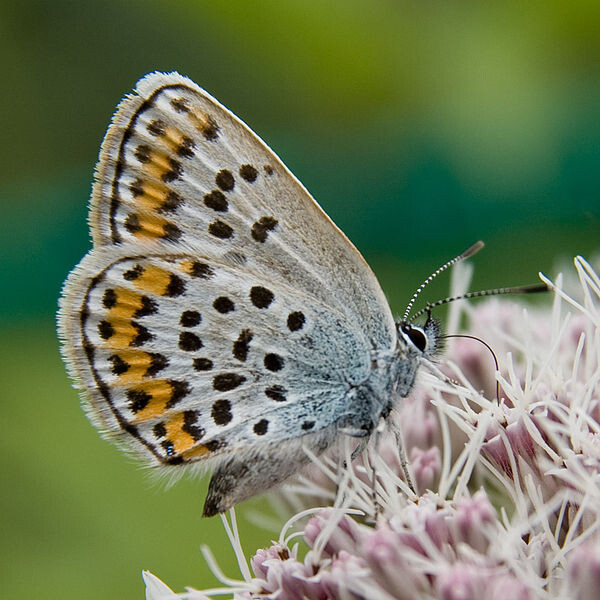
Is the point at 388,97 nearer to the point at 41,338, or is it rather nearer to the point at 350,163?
the point at 350,163

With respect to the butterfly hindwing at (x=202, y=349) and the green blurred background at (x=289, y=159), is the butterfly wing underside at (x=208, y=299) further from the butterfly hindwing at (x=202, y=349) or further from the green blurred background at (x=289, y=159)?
the green blurred background at (x=289, y=159)

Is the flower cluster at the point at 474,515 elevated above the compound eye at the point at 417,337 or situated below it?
below

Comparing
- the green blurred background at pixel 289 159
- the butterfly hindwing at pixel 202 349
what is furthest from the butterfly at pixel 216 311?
the green blurred background at pixel 289 159

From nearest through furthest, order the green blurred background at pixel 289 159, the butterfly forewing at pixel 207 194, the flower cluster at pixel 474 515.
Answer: the flower cluster at pixel 474 515
the butterfly forewing at pixel 207 194
the green blurred background at pixel 289 159

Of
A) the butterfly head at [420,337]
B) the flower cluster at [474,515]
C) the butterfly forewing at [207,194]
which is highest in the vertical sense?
the butterfly forewing at [207,194]

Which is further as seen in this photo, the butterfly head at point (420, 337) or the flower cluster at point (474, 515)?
the butterfly head at point (420, 337)

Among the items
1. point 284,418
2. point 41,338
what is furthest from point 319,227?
point 41,338

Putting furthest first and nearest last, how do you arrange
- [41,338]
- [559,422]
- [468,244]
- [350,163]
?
1. [350,163]
2. [468,244]
3. [41,338]
4. [559,422]

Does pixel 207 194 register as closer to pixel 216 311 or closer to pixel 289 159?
pixel 216 311

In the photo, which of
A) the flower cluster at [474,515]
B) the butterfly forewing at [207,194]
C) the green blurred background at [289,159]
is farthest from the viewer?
the green blurred background at [289,159]
